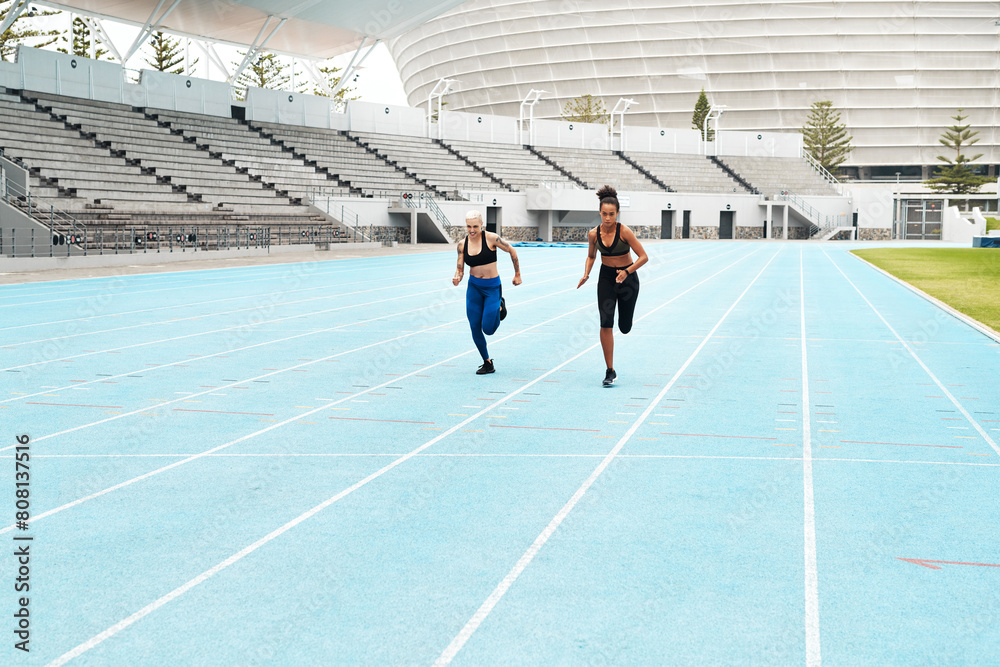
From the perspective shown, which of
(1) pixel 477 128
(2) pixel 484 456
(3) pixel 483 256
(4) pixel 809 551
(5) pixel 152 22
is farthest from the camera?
(1) pixel 477 128

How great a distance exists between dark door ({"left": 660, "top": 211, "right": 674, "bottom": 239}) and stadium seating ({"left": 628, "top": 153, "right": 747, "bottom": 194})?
9.92 feet

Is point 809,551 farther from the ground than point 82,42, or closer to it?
closer to it

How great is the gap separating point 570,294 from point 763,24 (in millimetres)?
88703

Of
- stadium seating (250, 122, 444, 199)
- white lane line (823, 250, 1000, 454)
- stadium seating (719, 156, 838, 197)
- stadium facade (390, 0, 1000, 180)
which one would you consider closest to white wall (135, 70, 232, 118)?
stadium seating (250, 122, 444, 199)

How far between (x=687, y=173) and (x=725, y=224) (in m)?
5.72

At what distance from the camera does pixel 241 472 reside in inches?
243

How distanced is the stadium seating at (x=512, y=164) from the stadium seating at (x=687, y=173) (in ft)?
30.3

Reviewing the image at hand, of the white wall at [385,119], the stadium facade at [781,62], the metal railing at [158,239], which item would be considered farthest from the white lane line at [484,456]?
the stadium facade at [781,62]

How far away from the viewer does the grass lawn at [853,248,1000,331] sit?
1747 centimetres

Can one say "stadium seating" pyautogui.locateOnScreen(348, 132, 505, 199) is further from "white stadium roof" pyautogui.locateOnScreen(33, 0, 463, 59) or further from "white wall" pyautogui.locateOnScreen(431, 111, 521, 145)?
"white stadium roof" pyautogui.locateOnScreen(33, 0, 463, 59)

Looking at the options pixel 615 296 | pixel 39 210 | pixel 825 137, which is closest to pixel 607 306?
pixel 615 296

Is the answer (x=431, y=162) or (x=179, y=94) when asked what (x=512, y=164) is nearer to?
(x=431, y=162)

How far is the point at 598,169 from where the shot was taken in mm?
67812

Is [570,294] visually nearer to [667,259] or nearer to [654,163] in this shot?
[667,259]
